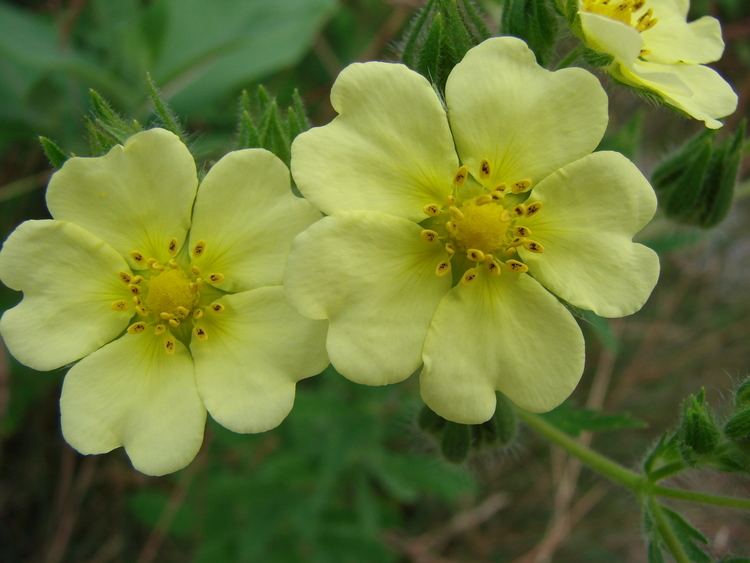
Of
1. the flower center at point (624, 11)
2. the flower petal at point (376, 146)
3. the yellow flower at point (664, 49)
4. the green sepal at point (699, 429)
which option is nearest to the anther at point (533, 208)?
the flower petal at point (376, 146)

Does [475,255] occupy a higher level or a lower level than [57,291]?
higher

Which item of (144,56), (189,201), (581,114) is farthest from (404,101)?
(144,56)

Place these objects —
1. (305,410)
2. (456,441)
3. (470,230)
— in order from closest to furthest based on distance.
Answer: (470,230) → (456,441) → (305,410)

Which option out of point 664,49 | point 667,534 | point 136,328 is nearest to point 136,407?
point 136,328

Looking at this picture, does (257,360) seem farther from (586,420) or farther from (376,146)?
(586,420)

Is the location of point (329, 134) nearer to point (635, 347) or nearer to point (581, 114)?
point (581, 114)

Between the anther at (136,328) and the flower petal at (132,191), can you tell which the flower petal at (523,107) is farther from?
the anther at (136,328)
